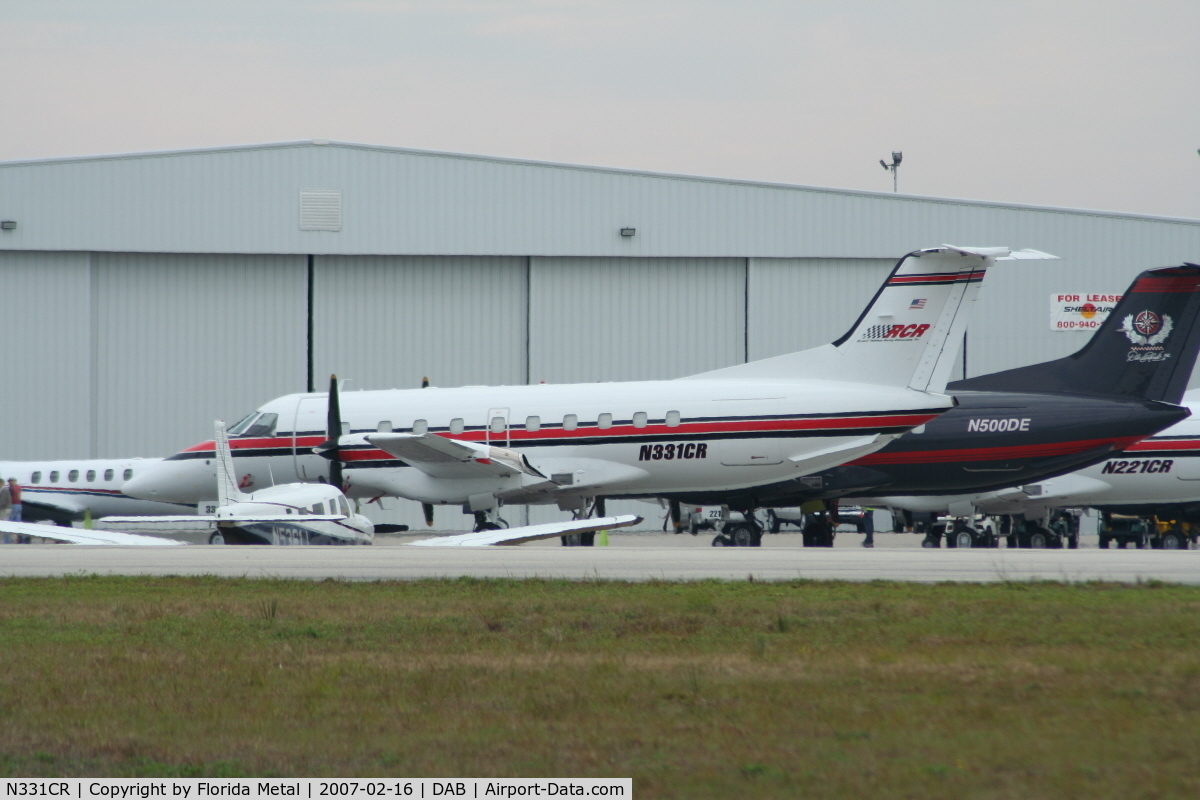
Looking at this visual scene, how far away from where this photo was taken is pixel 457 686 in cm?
923

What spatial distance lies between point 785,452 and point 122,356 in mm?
25035

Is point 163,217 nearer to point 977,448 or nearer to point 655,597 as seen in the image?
point 977,448

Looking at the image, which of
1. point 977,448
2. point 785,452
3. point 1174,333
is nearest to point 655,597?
point 785,452

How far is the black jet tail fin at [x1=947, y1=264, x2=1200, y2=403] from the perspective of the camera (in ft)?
94.6

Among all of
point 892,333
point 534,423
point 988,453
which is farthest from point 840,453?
point 534,423

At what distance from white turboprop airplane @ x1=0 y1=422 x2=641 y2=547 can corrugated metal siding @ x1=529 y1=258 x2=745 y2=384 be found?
18430mm

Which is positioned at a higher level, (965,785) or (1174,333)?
(1174,333)

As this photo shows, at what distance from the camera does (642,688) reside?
9039mm

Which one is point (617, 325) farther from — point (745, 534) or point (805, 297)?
point (745, 534)

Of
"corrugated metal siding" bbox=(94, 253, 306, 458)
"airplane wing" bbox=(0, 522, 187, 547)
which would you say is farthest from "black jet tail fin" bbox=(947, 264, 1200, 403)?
"corrugated metal siding" bbox=(94, 253, 306, 458)

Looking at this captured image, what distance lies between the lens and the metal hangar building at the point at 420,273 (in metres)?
40.6

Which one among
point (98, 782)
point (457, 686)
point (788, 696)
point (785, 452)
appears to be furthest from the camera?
point (785, 452)

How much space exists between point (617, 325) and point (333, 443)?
16.1 metres

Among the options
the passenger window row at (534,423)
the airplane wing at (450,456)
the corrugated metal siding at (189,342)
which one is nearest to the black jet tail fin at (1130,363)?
the passenger window row at (534,423)
